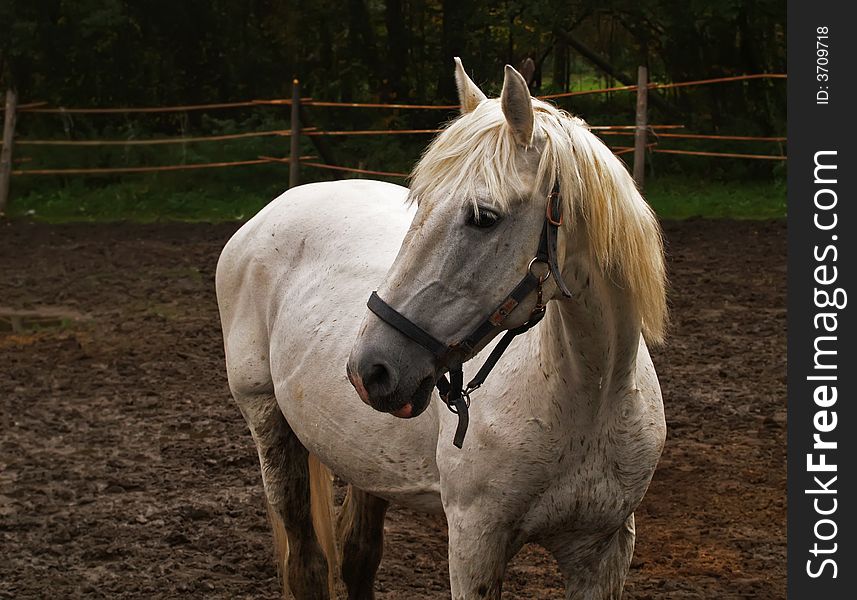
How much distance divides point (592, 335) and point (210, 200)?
35.3 feet

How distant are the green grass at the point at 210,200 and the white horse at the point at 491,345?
815 cm

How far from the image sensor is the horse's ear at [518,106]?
196cm

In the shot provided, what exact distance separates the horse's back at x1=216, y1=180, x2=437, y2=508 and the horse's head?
504mm

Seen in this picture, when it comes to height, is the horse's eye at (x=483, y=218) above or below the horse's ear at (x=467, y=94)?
below

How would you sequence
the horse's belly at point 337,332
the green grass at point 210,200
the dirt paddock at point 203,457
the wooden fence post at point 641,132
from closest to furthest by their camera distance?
1. the horse's belly at point 337,332
2. the dirt paddock at point 203,457
3. the wooden fence post at point 641,132
4. the green grass at point 210,200

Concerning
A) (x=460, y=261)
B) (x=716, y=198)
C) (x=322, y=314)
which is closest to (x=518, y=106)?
(x=460, y=261)

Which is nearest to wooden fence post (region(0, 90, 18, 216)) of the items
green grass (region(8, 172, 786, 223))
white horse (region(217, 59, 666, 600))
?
green grass (region(8, 172, 786, 223))

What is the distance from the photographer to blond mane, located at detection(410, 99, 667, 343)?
2035 millimetres

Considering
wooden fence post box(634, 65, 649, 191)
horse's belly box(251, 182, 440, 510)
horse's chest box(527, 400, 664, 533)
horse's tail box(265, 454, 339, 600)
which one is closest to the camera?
horse's chest box(527, 400, 664, 533)

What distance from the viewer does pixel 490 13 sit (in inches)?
551

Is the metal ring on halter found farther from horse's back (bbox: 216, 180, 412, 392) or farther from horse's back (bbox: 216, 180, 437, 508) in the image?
horse's back (bbox: 216, 180, 412, 392)

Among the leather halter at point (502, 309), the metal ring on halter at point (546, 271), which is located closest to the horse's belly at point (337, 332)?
the leather halter at point (502, 309)

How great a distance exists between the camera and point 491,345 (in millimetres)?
2488

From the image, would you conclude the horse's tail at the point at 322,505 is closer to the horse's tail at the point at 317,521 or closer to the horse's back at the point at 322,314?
the horse's tail at the point at 317,521
